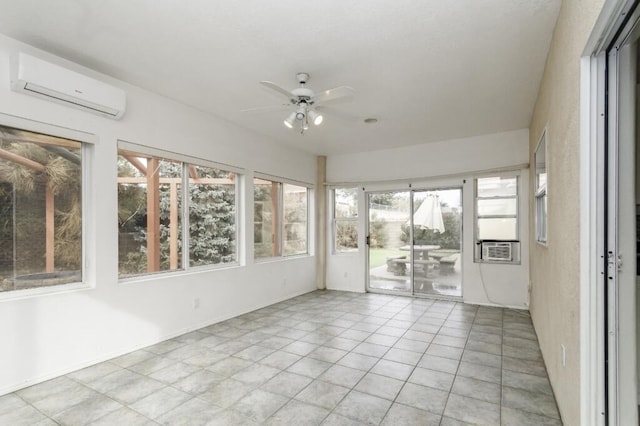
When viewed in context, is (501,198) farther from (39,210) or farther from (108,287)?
(39,210)

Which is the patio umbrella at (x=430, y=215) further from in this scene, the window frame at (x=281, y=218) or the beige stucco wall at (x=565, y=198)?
the beige stucco wall at (x=565, y=198)

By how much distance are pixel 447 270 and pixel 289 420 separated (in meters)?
4.30

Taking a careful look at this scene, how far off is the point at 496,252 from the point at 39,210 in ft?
18.9

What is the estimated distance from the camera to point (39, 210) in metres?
2.88

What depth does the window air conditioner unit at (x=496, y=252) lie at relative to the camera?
5.18m

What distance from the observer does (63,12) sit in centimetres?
230

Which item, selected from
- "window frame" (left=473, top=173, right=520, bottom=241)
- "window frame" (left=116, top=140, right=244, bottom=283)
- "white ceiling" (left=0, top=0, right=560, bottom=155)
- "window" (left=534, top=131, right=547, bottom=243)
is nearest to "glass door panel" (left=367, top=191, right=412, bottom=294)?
"window frame" (left=473, top=173, right=520, bottom=241)

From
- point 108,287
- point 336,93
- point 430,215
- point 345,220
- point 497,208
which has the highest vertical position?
point 336,93

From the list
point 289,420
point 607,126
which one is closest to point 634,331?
point 607,126

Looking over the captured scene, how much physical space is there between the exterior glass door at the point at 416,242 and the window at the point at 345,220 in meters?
0.31

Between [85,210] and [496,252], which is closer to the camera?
[85,210]

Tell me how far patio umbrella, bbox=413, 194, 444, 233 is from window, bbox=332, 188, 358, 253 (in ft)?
4.03

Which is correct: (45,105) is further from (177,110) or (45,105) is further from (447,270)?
(447,270)

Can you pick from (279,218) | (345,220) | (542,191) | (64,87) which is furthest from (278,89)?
(345,220)
